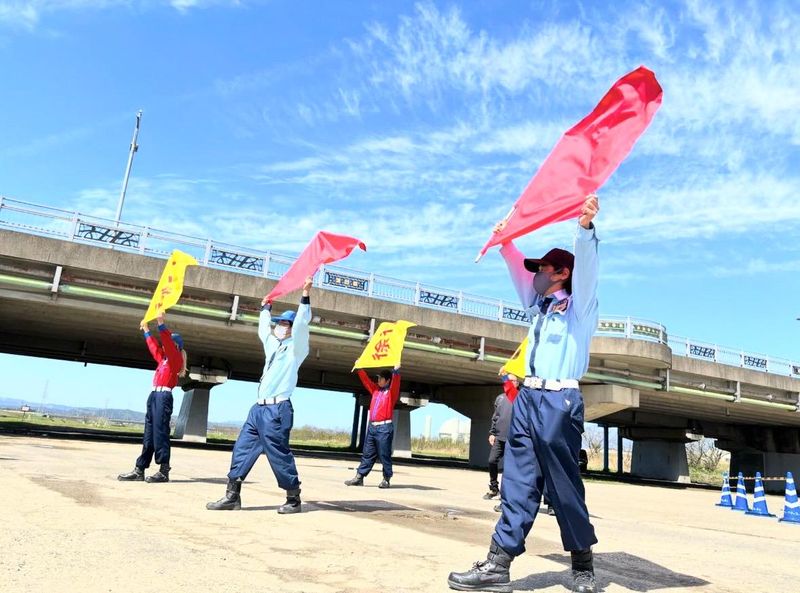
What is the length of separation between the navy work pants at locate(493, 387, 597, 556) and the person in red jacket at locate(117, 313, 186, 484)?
19.1 feet

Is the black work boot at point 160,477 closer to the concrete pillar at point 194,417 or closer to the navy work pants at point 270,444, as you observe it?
the navy work pants at point 270,444

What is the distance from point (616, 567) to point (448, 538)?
4.37ft

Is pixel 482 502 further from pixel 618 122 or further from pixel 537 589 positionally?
pixel 618 122

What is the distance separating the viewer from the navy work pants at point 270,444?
5977 millimetres

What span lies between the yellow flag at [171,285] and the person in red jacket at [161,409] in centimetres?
17

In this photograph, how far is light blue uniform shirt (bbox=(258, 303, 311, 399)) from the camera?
6.20m

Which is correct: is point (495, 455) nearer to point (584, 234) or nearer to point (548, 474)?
point (548, 474)

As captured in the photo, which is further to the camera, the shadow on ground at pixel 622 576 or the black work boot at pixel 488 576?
the shadow on ground at pixel 622 576

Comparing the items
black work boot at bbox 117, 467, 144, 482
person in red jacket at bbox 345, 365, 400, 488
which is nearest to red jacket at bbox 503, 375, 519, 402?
person in red jacket at bbox 345, 365, 400, 488

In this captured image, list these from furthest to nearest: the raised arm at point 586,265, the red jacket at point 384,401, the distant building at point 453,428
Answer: the distant building at point 453,428 < the red jacket at point 384,401 < the raised arm at point 586,265

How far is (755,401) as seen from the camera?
100 feet

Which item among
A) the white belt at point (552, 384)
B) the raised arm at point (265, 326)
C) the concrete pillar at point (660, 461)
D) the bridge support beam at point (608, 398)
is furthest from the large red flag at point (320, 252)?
the concrete pillar at point (660, 461)

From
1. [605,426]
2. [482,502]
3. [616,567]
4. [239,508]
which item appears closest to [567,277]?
[616,567]

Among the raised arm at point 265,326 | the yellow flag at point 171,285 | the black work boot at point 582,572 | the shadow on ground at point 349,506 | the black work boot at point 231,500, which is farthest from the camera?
the yellow flag at point 171,285
